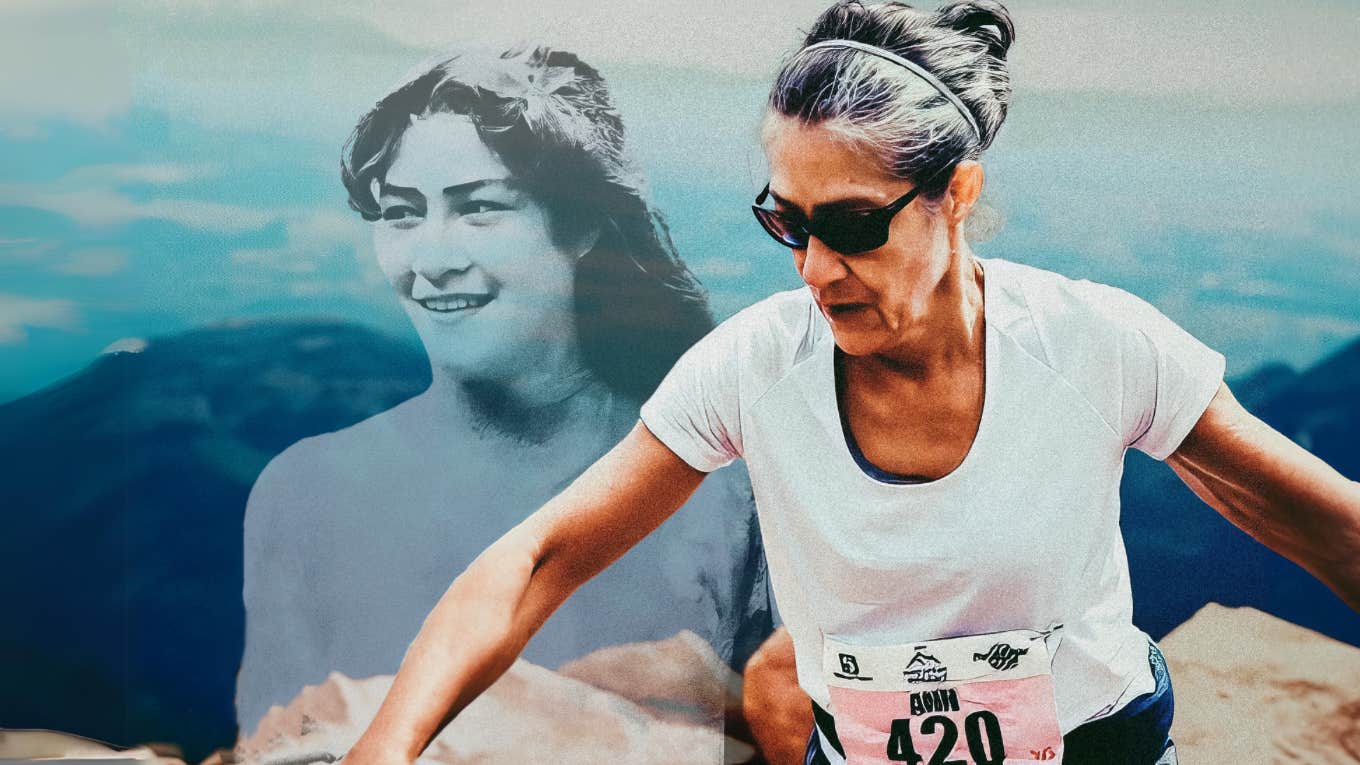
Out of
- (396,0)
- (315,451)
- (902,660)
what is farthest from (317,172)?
(902,660)

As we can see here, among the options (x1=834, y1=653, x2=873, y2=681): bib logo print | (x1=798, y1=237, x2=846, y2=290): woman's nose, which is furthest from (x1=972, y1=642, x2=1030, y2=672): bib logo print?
(x1=798, y1=237, x2=846, y2=290): woman's nose

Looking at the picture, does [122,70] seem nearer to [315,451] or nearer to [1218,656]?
[315,451]

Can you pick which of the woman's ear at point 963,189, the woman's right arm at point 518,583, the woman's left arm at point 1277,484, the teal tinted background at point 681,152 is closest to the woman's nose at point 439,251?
the teal tinted background at point 681,152

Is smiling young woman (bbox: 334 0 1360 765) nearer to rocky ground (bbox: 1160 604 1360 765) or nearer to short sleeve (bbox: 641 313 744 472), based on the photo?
short sleeve (bbox: 641 313 744 472)

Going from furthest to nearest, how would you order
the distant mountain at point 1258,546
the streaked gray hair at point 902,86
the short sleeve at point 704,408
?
the distant mountain at point 1258,546 < the short sleeve at point 704,408 < the streaked gray hair at point 902,86

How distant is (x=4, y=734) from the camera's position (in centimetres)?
302

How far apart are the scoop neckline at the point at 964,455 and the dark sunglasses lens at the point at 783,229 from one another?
11.6 inches

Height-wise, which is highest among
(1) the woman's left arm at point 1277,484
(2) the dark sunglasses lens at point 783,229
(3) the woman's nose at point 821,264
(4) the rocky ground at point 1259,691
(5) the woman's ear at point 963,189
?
(5) the woman's ear at point 963,189

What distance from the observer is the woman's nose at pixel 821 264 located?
7.84ft

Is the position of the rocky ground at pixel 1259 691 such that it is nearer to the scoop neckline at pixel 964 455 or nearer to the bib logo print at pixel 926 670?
the bib logo print at pixel 926 670

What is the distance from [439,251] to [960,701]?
1.56 meters

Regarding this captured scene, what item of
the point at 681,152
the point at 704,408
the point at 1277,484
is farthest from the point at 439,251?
the point at 1277,484

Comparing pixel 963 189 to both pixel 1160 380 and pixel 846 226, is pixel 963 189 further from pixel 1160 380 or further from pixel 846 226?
pixel 1160 380

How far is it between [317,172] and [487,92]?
1.50ft
